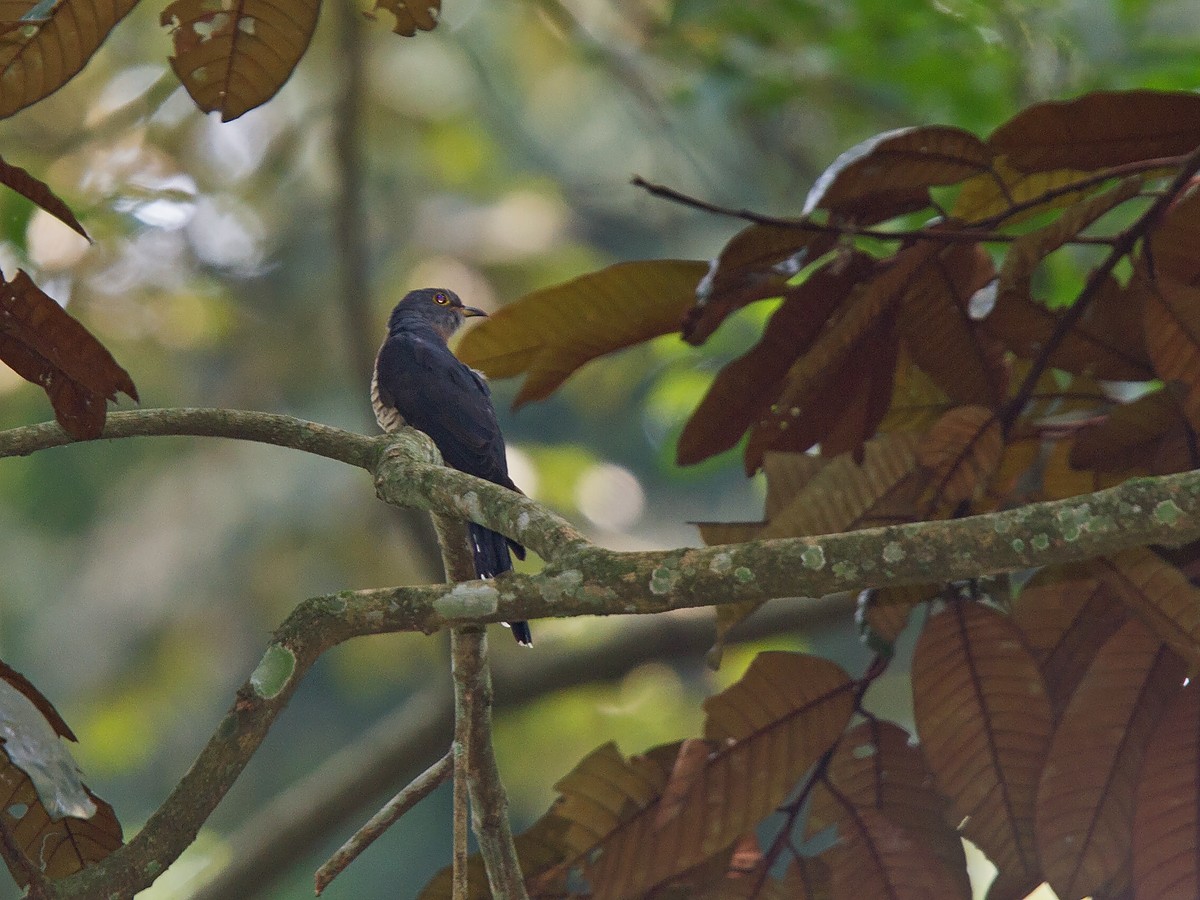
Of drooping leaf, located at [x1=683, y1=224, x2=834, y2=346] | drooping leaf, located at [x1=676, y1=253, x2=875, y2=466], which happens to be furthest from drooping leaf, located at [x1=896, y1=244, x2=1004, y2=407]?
drooping leaf, located at [x1=683, y1=224, x2=834, y2=346]

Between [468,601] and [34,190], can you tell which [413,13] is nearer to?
[34,190]

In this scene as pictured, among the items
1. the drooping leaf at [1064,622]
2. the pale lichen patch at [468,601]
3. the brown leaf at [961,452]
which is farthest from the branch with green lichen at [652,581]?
the drooping leaf at [1064,622]

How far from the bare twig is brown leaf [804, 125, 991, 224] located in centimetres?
98

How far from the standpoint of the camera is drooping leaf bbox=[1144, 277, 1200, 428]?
2373 mm

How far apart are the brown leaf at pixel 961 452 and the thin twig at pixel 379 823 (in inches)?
40.9

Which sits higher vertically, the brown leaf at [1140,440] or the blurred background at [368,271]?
the blurred background at [368,271]

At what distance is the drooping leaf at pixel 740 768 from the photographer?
2.40 m

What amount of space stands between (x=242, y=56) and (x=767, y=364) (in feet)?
3.82

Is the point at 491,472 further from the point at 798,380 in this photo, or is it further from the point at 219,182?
the point at 219,182

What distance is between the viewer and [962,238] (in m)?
2.39

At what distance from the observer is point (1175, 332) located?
239 cm

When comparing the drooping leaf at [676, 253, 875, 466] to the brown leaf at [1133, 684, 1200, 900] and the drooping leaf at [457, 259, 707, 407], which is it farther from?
the brown leaf at [1133, 684, 1200, 900]

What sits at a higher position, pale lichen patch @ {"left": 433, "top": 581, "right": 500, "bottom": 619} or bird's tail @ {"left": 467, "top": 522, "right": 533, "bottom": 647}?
bird's tail @ {"left": 467, "top": 522, "right": 533, "bottom": 647}

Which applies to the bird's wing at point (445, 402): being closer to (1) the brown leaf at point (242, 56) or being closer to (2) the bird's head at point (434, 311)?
(2) the bird's head at point (434, 311)
